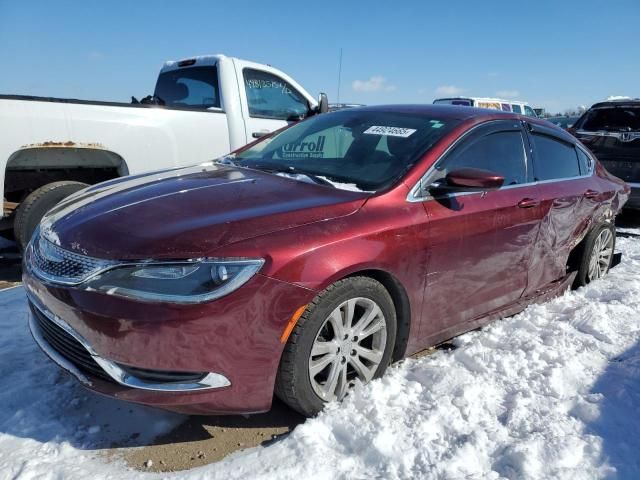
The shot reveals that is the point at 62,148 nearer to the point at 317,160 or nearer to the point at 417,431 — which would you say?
the point at 317,160

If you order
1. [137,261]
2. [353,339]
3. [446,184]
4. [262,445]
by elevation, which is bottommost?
[262,445]

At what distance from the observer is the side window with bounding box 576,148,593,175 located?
4.34m

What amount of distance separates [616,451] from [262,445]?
159 centimetres

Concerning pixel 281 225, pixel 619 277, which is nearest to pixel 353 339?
pixel 281 225

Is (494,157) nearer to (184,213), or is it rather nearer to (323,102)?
(184,213)

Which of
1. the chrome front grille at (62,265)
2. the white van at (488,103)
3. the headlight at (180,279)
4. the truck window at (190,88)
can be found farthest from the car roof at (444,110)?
the white van at (488,103)

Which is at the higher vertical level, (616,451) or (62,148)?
(62,148)

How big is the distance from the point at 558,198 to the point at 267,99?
3610 mm

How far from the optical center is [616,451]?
7.66 ft

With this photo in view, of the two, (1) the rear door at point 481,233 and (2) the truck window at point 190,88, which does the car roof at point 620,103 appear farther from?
(2) the truck window at point 190,88

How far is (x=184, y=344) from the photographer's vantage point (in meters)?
2.11

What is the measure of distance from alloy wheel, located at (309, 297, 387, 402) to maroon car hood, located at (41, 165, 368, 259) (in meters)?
0.49

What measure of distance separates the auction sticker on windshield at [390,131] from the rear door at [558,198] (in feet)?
3.59

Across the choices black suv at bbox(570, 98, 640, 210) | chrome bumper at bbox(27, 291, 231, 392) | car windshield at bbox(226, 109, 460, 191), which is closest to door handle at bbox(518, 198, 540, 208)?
car windshield at bbox(226, 109, 460, 191)
